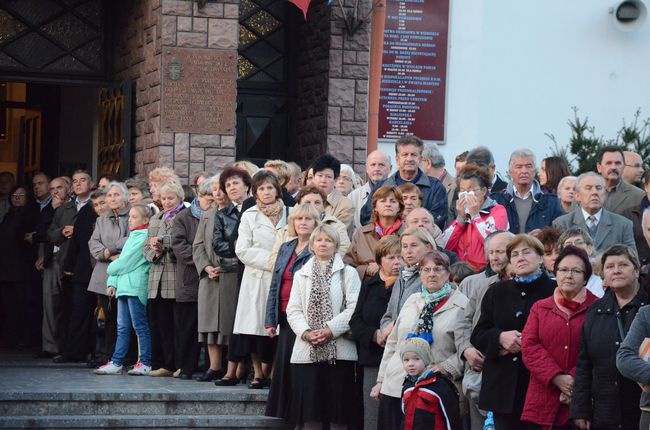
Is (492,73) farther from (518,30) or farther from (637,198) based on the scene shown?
(637,198)

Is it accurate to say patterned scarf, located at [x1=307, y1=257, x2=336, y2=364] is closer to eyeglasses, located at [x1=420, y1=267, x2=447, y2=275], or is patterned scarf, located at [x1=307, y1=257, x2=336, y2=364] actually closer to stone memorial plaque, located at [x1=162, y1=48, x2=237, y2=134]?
eyeglasses, located at [x1=420, y1=267, x2=447, y2=275]

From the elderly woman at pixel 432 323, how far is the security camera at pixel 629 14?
10.2 metres

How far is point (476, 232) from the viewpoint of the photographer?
11672mm

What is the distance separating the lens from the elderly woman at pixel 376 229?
38.0 feet

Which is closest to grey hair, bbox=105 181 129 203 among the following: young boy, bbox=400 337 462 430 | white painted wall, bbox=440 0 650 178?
young boy, bbox=400 337 462 430

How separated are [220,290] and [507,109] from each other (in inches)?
301

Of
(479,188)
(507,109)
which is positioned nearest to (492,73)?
(507,109)

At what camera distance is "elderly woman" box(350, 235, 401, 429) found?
11.1 m

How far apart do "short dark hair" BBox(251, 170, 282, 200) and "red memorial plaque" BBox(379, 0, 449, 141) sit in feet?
20.4

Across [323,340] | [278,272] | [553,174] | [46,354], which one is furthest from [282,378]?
[46,354]

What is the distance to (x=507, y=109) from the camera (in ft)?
63.9

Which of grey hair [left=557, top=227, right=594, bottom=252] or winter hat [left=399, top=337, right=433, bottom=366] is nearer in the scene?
winter hat [left=399, top=337, right=433, bottom=366]

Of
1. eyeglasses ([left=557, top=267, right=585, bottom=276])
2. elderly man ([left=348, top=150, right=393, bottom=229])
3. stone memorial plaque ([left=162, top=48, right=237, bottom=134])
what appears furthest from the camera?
stone memorial plaque ([left=162, top=48, right=237, bottom=134])

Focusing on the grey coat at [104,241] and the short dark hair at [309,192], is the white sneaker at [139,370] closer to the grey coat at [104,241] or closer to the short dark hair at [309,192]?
the grey coat at [104,241]
